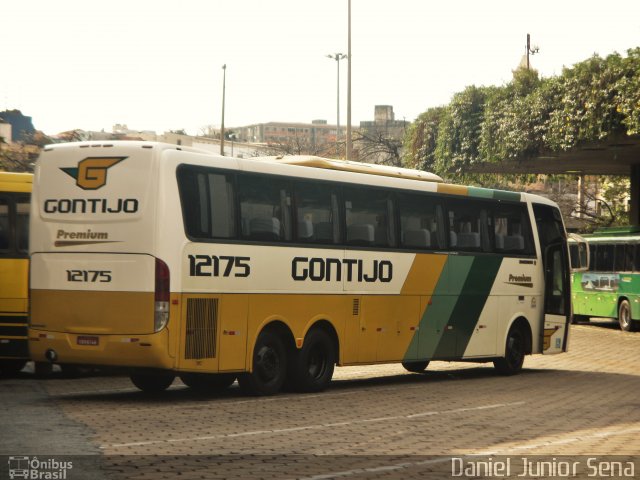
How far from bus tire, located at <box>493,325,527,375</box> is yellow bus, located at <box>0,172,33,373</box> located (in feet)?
27.6

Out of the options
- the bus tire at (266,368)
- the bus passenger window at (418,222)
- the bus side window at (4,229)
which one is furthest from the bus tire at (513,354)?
the bus side window at (4,229)

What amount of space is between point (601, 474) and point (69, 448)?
447 centimetres

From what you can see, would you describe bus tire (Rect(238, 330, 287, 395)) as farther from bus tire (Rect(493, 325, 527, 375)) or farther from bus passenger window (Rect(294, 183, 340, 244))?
bus tire (Rect(493, 325, 527, 375))

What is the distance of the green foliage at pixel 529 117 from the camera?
36906 millimetres

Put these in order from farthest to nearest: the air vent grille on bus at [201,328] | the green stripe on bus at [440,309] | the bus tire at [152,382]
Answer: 1. the green stripe on bus at [440,309]
2. the bus tire at [152,382]
3. the air vent grille on bus at [201,328]

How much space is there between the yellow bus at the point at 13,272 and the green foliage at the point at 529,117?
20.3 m

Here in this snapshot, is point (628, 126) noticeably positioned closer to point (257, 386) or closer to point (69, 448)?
point (257, 386)

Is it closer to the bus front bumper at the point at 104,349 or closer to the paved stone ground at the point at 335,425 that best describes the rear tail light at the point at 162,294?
the bus front bumper at the point at 104,349

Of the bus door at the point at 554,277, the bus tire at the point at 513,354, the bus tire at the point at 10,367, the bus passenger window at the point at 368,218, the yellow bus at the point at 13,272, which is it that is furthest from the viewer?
the bus door at the point at 554,277

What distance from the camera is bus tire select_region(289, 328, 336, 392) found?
17844mm

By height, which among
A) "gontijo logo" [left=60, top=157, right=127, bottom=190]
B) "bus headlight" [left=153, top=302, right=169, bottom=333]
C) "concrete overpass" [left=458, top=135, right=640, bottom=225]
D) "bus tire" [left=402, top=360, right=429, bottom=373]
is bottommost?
"bus tire" [left=402, top=360, right=429, bottom=373]

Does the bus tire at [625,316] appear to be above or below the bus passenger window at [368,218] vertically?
below

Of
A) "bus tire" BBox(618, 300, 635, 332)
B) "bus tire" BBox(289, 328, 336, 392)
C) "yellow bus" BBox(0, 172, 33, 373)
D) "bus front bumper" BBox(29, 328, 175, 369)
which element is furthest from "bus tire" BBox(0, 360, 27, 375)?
"bus tire" BBox(618, 300, 635, 332)

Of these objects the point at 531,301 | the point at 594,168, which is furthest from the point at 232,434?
the point at 594,168
